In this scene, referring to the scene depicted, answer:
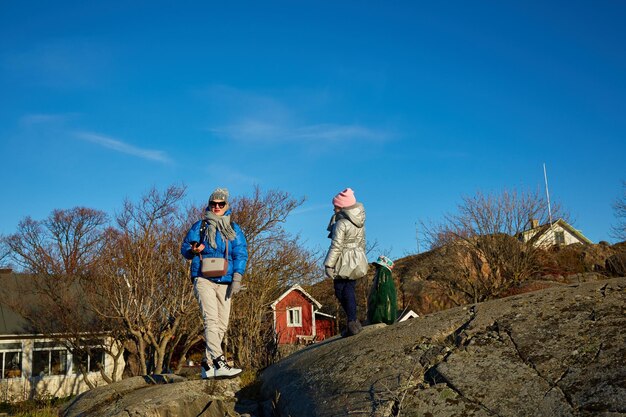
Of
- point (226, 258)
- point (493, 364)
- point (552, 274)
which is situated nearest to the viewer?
point (493, 364)

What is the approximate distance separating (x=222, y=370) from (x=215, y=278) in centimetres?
99

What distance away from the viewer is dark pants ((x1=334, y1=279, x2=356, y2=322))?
694 centimetres

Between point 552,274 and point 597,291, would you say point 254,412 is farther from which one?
point 552,274

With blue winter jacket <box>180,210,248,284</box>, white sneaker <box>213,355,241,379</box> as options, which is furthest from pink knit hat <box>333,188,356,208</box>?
white sneaker <box>213,355,241,379</box>

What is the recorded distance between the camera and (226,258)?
6.78m

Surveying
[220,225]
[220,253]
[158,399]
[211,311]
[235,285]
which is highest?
[220,225]

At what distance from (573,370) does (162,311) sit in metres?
15.2

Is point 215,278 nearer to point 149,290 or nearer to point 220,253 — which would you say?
point 220,253

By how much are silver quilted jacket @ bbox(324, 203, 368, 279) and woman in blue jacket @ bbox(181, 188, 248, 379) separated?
1.04 metres

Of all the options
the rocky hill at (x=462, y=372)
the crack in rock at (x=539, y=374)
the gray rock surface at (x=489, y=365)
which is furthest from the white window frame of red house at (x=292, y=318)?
the crack in rock at (x=539, y=374)

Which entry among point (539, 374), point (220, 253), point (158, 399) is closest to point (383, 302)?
point (220, 253)

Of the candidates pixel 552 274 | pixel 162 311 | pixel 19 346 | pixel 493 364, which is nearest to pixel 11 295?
pixel 19 346

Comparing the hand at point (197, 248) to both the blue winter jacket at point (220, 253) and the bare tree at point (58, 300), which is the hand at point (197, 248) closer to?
the blue winter jacket at point (220, 253)

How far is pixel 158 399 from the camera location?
227 inches
